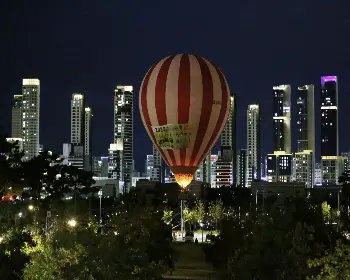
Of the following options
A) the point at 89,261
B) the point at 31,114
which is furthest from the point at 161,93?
the point at 31,114

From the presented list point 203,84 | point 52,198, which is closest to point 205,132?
point 203,84

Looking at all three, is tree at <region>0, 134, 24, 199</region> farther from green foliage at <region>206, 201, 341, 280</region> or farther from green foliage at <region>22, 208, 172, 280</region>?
green foliage at <region>206, 201, 341, 280</region>

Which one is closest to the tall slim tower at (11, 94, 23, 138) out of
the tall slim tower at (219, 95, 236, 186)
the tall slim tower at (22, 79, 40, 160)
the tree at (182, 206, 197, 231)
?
the tall slim tower at (22, 79, 40, 160)

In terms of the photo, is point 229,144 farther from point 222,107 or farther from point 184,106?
point 184,106

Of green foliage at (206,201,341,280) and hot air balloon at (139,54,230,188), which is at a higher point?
hot air balloon at (139,54,230,188)

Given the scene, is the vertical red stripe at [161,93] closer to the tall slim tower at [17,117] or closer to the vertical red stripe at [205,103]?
the vertical red stripe at [205,103]

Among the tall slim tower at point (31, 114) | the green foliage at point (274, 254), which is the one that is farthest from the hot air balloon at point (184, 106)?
the tall slim tower at point (31, 114)
